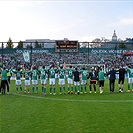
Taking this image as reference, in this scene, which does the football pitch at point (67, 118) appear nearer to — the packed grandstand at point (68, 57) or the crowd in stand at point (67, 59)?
the packed grandstand at point (68, 57)

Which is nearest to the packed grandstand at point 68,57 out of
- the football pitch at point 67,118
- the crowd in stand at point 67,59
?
the crowd in stand at point 67,59

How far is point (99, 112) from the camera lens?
1110cm

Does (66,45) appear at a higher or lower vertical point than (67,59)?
higher

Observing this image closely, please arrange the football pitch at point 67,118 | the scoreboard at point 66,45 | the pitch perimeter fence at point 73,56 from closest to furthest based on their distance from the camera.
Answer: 1. the football pitch at point 67,118
2. the scoreboard at point 66,45
3. the pitch perimeter fence at point 73,56

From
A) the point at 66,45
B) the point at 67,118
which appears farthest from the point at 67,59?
the point at 67,118

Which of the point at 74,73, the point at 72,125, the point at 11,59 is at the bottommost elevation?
the point at 72,125

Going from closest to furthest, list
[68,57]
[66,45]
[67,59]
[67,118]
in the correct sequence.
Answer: [67,118] < [66,45] < [67,59] < [68,57]

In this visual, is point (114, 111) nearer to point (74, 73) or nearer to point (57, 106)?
point (57, 106)

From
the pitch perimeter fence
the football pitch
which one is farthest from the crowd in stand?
the football pitch

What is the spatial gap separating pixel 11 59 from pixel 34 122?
30275 millimetres

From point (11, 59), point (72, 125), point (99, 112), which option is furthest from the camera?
point (11, 59)

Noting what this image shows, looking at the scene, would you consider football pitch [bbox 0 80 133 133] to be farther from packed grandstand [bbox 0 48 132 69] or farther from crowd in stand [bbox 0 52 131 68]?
crowd in stand [bbox 0 52 131 68]

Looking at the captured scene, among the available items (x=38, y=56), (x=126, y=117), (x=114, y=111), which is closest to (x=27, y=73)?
(x=114, y=111)

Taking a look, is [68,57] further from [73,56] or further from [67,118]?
[67,118]
